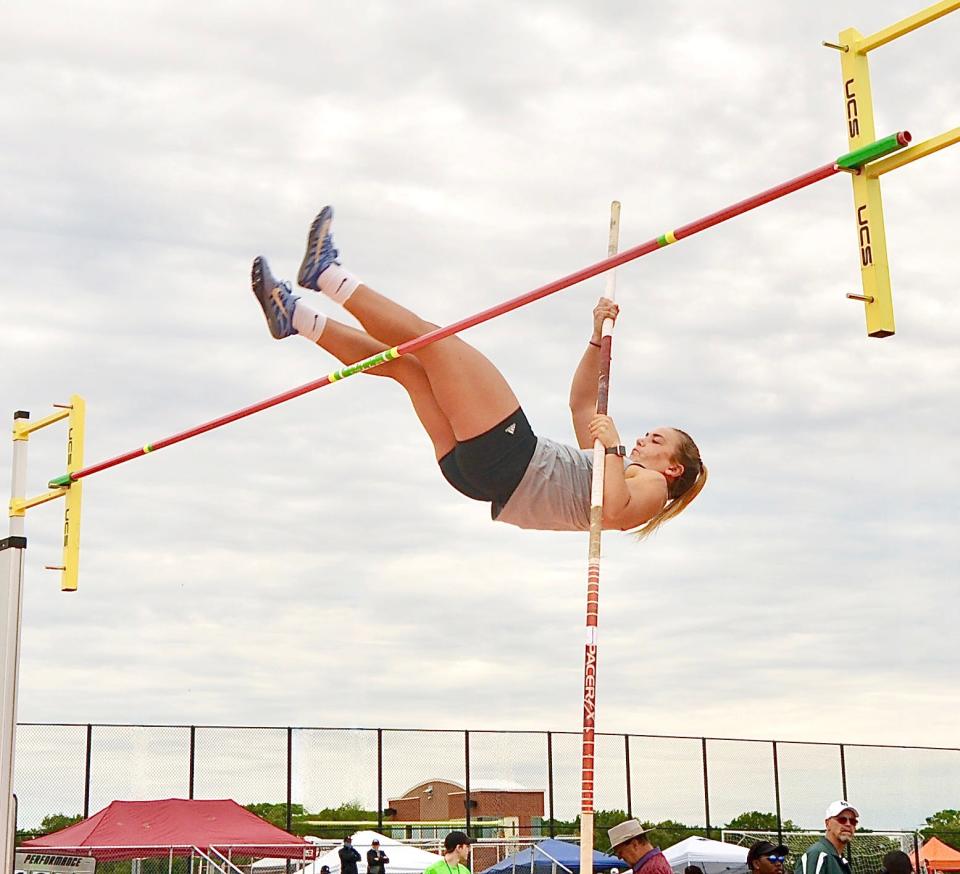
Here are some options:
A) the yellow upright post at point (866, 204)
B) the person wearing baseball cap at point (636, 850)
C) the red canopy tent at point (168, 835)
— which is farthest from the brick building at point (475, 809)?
the yellow upright post at point (866, 204)

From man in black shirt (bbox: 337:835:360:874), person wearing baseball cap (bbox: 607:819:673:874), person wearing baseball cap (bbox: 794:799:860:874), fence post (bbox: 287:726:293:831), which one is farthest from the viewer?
fence post (bbox: 287:726:293:831)

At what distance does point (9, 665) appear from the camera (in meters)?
9.30

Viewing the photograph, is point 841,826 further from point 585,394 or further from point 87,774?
point 87,774

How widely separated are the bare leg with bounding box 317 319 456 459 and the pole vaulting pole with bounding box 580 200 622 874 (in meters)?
0.95

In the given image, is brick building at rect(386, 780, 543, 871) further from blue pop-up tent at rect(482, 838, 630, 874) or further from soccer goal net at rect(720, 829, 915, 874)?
soccer goal net at rect(720, 829, 915, 874)

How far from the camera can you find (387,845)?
15.2 meters

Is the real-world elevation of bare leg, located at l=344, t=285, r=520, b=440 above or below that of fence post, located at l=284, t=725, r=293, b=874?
above

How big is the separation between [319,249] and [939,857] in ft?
48.7

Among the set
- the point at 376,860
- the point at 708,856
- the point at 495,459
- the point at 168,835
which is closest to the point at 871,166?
the point at 495,459

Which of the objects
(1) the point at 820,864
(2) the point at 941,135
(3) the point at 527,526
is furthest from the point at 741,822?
(2) the point at 941,135

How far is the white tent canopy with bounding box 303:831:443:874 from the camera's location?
14.7 meters

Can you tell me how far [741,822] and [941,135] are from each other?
16.2 meters

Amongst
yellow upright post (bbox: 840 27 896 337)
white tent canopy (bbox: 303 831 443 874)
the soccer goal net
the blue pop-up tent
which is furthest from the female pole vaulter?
the soccer goal net

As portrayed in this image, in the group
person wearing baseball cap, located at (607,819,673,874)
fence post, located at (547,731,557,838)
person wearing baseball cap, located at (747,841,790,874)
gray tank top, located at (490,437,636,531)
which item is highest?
gray tank top, located at (490,437,636,531)
